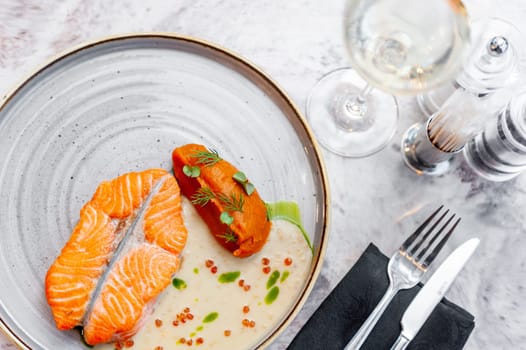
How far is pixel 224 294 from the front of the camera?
189 cm

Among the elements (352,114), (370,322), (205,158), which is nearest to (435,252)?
(370,322)

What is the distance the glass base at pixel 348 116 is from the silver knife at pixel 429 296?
41cm

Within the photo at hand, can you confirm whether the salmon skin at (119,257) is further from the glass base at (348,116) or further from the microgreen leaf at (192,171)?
the glass base at (348,116)

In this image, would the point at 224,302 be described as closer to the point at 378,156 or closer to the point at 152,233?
the point at 152,233

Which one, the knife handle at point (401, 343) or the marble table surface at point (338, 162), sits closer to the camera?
the knife handle at point (401, 343)

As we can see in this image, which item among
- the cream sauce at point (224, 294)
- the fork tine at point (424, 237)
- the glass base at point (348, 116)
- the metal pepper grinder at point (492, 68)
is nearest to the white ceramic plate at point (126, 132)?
the cream sauce at point (224, 294)

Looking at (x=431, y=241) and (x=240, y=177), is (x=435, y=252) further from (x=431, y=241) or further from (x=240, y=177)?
(x=240, y=177)

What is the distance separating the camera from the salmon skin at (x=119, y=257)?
1.76 metres

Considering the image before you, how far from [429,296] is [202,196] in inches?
27.9

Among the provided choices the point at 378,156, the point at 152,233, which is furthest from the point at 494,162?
the point at 152,233

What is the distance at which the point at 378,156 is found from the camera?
6.78 feet

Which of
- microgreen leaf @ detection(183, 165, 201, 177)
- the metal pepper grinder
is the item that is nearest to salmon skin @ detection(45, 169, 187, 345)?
microgreen leaf @ detection(183, 165, 201, 177)

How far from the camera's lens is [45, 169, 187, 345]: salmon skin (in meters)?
1.76

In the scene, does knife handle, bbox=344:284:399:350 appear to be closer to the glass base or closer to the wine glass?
the glass base
